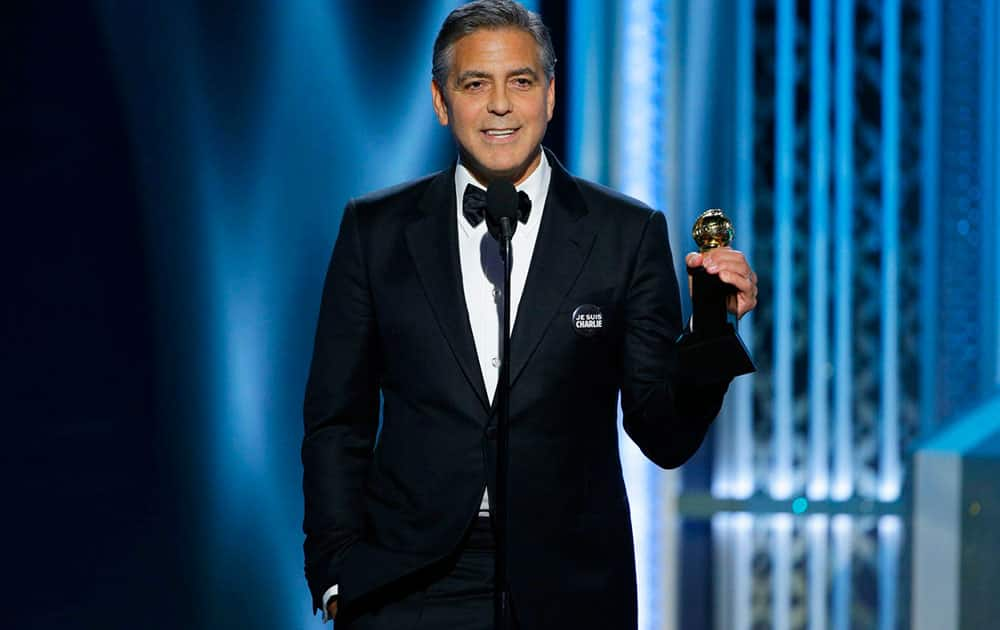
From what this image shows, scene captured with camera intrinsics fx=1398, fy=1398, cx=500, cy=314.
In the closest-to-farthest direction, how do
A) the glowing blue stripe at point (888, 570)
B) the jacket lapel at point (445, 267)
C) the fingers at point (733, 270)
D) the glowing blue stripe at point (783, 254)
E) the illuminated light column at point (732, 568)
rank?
1. the fingers at point (733, 270)
2. the jacket lapel at point (445, 267)
3. the glowing blue stripe at point (888, 570)
4. the illuminated light column at point (732, 568)
5. the glowing blue stripe at point (783, 254)

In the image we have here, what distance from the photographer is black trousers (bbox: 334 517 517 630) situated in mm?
1851

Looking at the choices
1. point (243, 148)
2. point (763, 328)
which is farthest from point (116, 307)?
point (763, 328)

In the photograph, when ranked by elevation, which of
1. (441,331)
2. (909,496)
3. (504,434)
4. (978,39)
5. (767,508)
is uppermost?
(978,39)

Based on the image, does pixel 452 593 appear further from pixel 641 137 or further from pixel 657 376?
pixel 641 137

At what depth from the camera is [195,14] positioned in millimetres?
2678

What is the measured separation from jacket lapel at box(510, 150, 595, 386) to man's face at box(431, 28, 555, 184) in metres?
0.08

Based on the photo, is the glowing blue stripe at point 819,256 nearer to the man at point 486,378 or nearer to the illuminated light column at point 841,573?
the illuminated light column at point 841,573

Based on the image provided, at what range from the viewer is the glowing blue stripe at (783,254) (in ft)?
20.0

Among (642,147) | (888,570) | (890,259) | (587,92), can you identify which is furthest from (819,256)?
(587,92)

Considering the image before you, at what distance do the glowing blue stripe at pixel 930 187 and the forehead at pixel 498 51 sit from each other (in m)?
4.67

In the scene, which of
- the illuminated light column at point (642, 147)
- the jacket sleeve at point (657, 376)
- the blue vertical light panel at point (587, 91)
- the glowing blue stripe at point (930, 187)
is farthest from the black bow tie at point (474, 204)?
the glowing blue stripe at point (930, 187)

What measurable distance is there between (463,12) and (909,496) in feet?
5.09

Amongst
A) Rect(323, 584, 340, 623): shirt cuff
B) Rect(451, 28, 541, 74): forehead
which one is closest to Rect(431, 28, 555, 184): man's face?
Rect(451, 28, 541, 74): forehead

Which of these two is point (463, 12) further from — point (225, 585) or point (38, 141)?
point (225, 585)
